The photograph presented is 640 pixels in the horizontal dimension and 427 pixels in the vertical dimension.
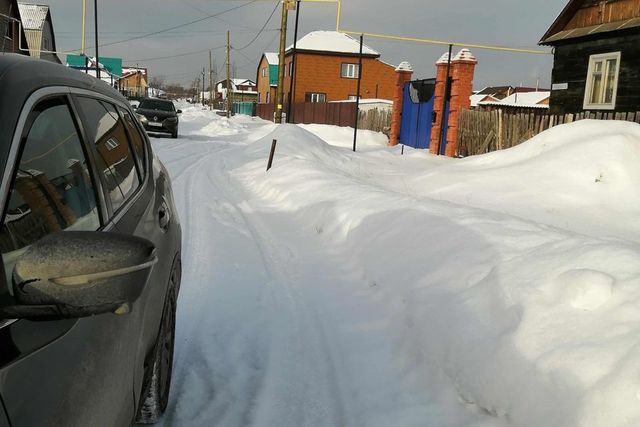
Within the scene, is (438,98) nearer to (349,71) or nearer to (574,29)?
(574,29)

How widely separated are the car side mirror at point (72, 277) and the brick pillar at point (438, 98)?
17084mm

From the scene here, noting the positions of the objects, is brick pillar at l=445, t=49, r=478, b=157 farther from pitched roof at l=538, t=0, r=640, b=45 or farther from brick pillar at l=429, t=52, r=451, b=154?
pitched roof at l=538, t=0, r=640, b=45

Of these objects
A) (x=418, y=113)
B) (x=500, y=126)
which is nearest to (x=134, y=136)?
(x=500, y=126)

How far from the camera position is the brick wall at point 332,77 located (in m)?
48.7

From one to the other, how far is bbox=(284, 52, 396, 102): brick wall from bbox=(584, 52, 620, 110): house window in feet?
113

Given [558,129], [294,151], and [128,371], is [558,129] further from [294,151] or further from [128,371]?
[128,371]

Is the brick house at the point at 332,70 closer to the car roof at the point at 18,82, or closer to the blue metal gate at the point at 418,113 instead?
the blue metal gate at the point at 418,113

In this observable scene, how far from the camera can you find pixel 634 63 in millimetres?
14312

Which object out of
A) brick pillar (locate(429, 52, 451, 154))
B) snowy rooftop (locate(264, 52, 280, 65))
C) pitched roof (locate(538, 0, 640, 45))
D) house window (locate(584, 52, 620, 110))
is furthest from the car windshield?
snowy rooftop (locate(264, 52, 280, 65))

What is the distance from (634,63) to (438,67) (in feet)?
18.0

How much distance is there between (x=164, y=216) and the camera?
2807 millimetres

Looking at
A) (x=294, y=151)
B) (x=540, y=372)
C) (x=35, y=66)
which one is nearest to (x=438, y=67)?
(x=294, y=151)

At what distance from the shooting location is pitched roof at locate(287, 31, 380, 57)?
4888cm

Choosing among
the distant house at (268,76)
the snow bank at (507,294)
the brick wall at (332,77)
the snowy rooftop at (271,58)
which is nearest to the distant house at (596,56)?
the snow bank at (507,294)
